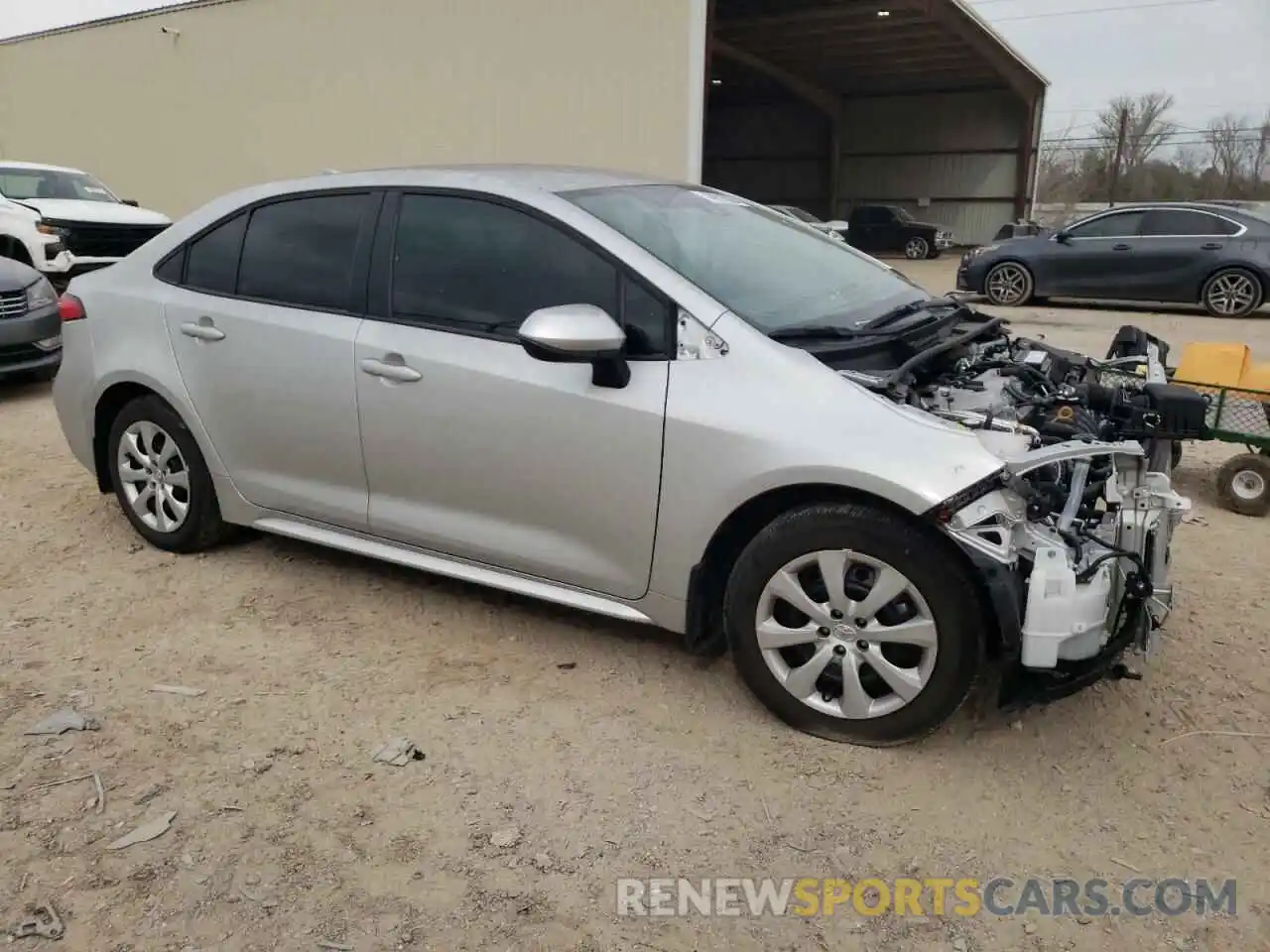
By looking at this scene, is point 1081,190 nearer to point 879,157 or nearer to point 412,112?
point 879,157

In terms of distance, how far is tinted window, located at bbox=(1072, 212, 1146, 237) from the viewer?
518 inches

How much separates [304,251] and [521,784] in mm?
2209

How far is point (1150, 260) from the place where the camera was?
12953 millimetres

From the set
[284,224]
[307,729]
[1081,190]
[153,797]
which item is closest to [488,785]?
[307,729]

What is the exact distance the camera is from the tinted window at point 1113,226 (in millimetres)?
13164

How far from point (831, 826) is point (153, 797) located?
72.7 inches

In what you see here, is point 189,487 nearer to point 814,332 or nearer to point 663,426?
point 663,426

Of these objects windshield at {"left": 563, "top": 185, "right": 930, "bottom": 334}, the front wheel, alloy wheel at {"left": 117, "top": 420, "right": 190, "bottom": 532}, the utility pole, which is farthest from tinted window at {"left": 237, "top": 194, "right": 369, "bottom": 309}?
the utility pole

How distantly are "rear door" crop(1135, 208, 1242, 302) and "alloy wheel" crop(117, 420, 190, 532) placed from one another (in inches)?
491

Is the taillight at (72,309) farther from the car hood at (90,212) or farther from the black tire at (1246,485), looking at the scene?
the car hood at (90,212)

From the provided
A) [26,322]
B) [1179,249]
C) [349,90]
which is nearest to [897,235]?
[1179,249]

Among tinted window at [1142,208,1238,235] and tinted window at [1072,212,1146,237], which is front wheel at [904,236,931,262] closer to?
tinted window at [1072,212,1146,237]

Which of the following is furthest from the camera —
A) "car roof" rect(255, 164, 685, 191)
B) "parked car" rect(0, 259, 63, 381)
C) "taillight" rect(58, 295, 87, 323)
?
"parked car" rect(0, 259, 63, 381)

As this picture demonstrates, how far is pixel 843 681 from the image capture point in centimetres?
293
